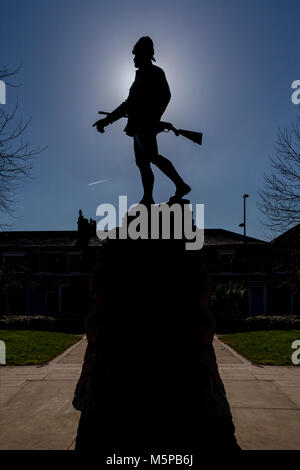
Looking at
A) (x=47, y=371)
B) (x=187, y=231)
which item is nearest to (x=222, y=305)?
(x=47, y=371)

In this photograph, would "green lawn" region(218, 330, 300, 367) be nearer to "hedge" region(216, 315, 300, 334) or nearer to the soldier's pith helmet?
"hedge" region(216, 315, 300, 334)

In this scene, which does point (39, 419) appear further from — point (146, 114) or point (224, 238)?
point (224, 238)

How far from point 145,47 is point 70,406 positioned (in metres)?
5.58

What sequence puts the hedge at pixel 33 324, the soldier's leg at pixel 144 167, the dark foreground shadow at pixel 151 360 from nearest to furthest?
1. the dark foreground shadow at pixel 151 360
2. the soldier's leg at pixel 144 167
3. the hedge at pixel 33 324

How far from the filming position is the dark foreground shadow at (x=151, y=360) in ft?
11.7

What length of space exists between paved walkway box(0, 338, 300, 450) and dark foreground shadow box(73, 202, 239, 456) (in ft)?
2.55

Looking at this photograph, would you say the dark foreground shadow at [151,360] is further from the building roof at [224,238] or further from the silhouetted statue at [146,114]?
the building roof at [224,238]

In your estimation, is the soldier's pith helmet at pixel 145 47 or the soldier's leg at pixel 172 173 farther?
the soldier's leg at pixel 172 173

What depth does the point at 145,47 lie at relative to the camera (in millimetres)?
4496

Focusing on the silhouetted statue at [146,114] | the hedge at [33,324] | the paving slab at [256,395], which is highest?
the silhouetted statue at [146,114]

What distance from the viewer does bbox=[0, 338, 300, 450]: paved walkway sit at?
4250 mm

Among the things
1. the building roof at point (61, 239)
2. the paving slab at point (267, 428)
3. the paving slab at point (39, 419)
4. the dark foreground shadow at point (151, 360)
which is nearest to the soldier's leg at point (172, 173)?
the dark foreground shadow at point (151, 360)

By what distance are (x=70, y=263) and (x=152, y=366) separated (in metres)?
26.0

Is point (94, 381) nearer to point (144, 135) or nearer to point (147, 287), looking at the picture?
point (147, 287)
